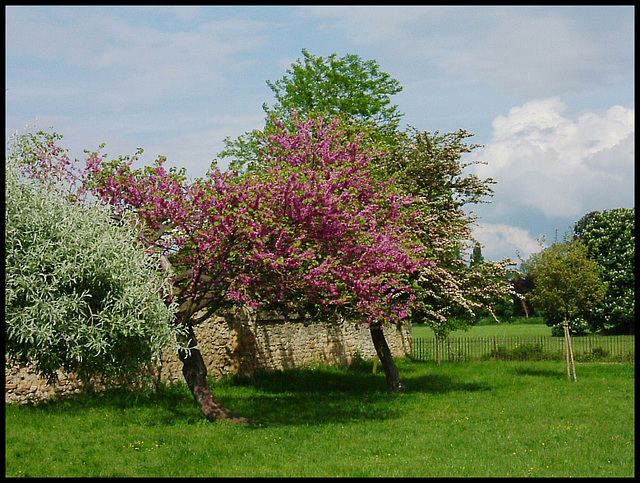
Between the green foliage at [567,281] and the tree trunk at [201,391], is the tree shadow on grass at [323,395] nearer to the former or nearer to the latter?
the tree trunk at [201,391]

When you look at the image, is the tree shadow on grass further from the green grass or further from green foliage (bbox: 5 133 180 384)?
green foliage (bbox: 5 133 180 384)

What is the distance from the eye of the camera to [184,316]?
14.8 metres

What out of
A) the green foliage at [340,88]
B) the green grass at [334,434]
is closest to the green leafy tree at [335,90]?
the green foliage at [340,88]

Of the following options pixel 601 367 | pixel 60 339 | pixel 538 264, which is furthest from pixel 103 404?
pixel 601 367

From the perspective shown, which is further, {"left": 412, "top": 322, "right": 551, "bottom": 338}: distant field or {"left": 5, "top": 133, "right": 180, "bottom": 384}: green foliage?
{"left": 412, "top": 322, "right": 551, "bottom": 338}: distant field

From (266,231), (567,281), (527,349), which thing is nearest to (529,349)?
(527,349)

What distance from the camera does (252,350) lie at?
2402 centimetres

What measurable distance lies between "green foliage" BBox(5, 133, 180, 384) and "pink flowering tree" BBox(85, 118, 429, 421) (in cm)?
228

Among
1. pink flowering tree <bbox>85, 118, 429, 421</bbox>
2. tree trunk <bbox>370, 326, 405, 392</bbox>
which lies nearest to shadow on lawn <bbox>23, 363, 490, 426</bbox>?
tree trunk <bbox>370, 326, 405, 392</bbox>

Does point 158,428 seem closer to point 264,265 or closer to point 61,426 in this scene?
point 61,426

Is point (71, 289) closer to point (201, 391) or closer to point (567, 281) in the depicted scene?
point (201, 391)

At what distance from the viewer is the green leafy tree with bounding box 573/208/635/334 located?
4472 cm

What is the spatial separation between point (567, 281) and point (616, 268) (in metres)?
21.1

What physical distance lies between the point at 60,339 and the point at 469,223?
589 inches
